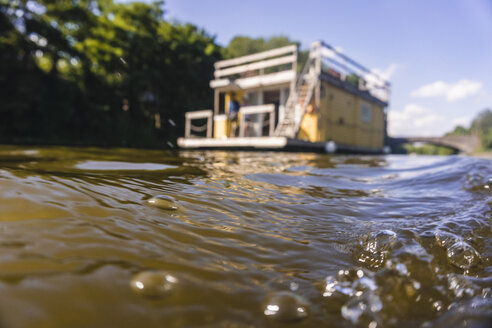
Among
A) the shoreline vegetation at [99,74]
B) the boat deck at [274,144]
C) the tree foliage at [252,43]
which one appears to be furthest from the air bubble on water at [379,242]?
the tree foliage at [252,43]

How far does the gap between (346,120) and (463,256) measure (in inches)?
478

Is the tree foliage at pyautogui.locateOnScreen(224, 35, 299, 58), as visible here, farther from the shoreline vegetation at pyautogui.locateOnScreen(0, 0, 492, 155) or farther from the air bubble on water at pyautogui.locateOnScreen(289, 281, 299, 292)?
the air bubble on water at pyautogui.locateOnScreen(289, 281, 299, 292)

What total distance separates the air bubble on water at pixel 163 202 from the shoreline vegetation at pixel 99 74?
1500 centimetres

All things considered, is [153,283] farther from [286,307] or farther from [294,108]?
[294,108]

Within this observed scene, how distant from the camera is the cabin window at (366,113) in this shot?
1409cm

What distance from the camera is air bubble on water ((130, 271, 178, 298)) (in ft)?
2.82

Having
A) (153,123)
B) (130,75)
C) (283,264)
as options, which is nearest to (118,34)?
(130,75)

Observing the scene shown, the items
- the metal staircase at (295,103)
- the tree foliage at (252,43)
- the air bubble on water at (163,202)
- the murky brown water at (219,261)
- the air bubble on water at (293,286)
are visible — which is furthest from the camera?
the tree foliage at (252,43)

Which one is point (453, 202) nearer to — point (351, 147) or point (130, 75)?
point (351, 147)

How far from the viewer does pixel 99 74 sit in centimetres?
2134

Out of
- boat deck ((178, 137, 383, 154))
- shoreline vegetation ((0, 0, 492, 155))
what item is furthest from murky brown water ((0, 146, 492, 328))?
shoreline vegetation ((0, 0, 492, 155))

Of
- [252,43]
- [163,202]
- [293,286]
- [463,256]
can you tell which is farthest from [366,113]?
[252,43]

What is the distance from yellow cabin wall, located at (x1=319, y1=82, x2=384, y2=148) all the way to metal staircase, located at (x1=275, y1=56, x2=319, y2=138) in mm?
638

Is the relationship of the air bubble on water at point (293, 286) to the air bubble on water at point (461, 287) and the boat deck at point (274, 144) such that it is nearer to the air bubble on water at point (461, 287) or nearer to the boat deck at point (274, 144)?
the air bubble on water at point (461, 287)
